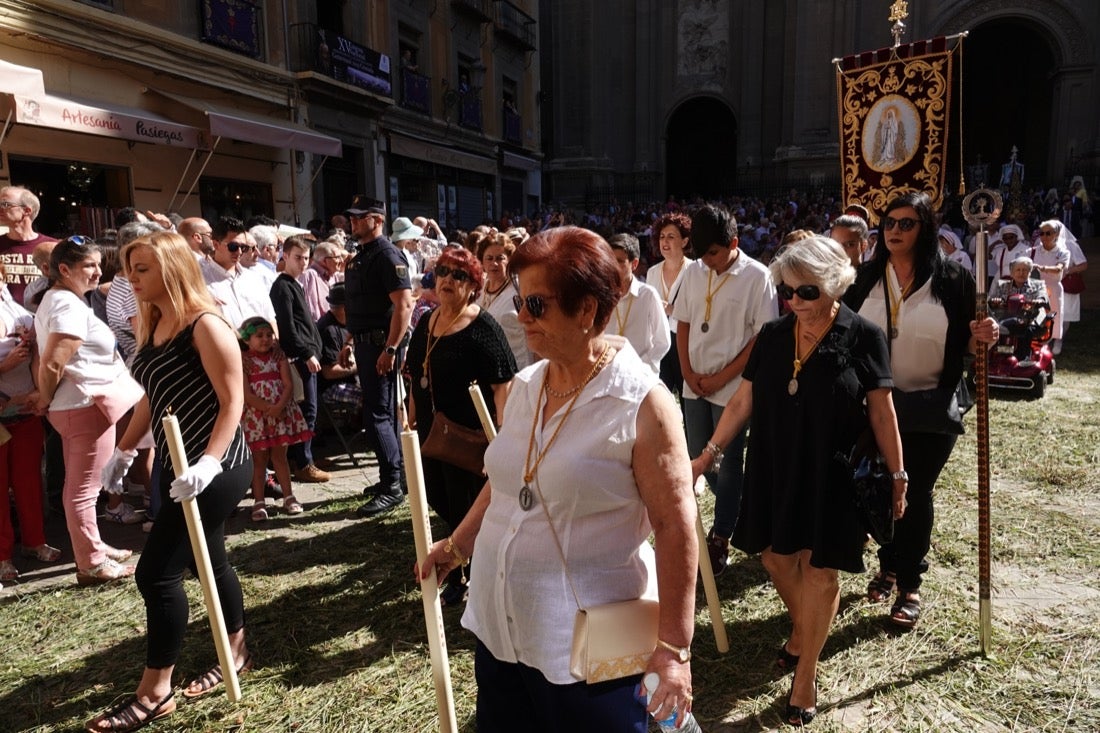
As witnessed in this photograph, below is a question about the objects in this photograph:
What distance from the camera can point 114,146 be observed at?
39.9ft

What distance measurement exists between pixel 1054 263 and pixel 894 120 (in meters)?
5.43

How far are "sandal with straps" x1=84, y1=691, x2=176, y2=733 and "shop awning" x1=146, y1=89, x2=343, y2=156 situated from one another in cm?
1113

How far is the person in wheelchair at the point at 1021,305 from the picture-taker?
26.8 feet

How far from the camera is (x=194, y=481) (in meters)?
2.70

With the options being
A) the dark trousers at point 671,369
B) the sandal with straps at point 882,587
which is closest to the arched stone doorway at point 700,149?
the dark trousers at point 671,369

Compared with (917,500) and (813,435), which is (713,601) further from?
(917,500)

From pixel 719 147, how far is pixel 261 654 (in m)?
33.9

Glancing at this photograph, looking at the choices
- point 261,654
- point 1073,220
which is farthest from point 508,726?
point 1073,220

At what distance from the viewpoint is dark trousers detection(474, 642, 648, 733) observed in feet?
5.88

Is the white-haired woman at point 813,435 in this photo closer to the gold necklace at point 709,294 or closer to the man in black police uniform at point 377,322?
the gold necklace at point 709,294

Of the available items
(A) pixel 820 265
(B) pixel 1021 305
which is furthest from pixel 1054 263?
(A) pixel 820 265

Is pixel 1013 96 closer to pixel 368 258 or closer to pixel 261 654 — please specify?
pixel 368 258

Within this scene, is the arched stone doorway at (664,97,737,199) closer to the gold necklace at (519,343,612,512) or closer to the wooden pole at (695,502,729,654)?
the wooden pole at (695,502,729,654)

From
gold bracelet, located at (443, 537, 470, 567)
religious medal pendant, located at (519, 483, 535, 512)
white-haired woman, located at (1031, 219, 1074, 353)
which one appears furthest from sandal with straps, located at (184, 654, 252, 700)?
white-haired woman, located at (1031, 219, 1074, 353)
